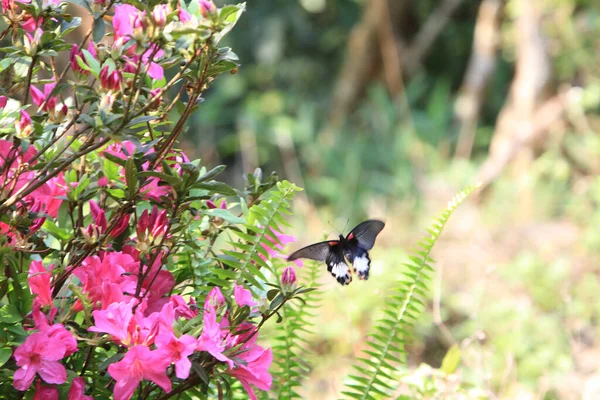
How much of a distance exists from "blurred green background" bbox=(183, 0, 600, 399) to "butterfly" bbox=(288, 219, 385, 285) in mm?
1006

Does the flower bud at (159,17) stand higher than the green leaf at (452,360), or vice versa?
the green leaf at (452,360)

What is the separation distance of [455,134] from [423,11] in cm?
154

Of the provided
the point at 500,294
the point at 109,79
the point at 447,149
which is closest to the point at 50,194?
the point at 109,79

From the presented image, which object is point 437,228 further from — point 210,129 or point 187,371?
point 210,129

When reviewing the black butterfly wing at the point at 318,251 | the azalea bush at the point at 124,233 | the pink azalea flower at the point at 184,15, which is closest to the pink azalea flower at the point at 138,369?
the azalea bush at the point at 124,233

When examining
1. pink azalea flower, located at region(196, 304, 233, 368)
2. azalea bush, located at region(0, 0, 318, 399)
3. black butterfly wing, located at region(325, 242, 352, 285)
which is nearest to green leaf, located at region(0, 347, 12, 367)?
azalea bush, located at region(0, 0, 318, 399)

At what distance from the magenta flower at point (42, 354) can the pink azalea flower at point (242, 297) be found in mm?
207

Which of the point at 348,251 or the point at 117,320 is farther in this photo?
the point at 348,251

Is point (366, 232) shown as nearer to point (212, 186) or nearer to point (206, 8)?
point (212, 186)

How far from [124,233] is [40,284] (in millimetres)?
193

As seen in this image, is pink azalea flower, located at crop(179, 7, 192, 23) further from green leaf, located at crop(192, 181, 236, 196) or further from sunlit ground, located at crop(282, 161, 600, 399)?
sunlit ground, located at crop(282, 161, 600, 399)

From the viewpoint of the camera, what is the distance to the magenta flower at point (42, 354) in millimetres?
961

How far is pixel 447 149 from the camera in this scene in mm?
6074

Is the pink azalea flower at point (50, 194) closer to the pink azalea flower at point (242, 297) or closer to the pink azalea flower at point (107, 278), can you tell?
the pink azalea flower at point (107, 278)
